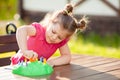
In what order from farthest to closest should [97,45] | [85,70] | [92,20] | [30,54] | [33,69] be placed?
[92,20] < [97,45] < [85,70] < [30,54] < [33,69]

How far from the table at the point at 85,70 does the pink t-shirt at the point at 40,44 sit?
0.22 metres

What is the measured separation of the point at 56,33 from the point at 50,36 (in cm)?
7

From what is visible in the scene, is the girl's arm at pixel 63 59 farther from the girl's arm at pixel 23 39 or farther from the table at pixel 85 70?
the girl's arm at pixel 23 39

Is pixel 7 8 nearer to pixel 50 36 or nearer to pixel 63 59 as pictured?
pixel 63 59

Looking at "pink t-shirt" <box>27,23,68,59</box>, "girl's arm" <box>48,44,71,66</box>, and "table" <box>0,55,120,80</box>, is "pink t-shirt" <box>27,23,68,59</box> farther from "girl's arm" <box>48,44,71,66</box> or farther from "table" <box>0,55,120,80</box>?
"table" <box>0,55,120,80</box>

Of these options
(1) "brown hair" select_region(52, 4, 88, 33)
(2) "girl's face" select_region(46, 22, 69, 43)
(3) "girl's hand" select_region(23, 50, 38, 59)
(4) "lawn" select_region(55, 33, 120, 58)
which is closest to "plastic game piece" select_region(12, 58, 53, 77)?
(3) "girl's hand" select_region(23, 50, 38, 59)

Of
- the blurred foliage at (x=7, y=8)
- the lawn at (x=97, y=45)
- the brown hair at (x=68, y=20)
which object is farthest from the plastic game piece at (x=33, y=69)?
the blurred foliage at (x=7, y=8)

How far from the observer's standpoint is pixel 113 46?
7906 millimetres

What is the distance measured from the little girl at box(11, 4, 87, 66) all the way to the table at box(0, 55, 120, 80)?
0.48ft

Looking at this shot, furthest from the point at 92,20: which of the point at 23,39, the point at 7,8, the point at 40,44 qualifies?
the point at 23,39

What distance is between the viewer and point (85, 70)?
332 centimetres

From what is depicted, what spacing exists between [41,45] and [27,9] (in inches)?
288

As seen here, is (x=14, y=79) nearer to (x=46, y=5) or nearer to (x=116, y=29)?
(x=116, y=29)

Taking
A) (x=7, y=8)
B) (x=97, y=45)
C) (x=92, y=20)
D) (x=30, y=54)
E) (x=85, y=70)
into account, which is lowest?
(x=85, y=70)
